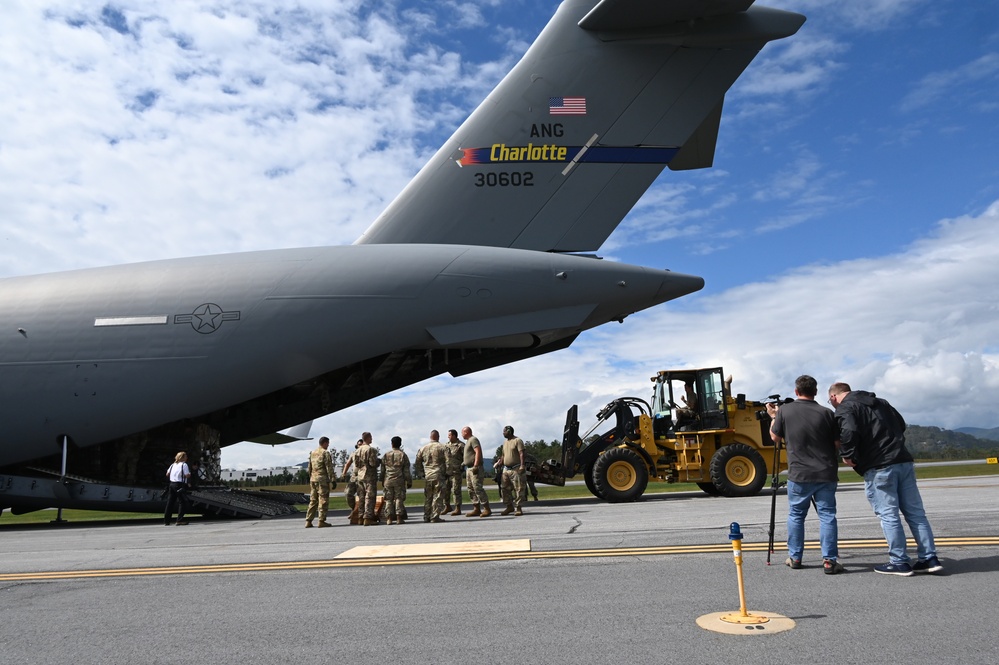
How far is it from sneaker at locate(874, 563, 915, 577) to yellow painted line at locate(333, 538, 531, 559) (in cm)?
298

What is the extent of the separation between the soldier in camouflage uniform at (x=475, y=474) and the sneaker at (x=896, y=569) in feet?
23.1

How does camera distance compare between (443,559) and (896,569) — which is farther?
(443,559)

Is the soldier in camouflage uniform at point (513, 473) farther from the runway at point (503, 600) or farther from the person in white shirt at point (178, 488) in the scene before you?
the person in white shirt at point (178, 488)

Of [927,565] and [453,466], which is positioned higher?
[453,466]

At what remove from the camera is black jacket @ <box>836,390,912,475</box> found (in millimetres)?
5336

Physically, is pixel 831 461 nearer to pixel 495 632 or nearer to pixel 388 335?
pixel 495 632

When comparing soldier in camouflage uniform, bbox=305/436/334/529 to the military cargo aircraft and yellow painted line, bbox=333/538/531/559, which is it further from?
yellow painted line, bbox=333/538/531/559

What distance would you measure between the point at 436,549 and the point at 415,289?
6195 mm

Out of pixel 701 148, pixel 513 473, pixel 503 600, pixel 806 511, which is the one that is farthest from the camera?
pixel 701 148

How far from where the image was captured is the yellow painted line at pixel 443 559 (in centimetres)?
632

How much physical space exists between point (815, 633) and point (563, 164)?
1103 cm

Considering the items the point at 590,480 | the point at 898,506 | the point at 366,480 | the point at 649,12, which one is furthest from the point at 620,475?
the point at 649,12

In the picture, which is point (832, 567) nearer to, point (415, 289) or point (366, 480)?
point (366, 480)

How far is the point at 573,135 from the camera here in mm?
13836
